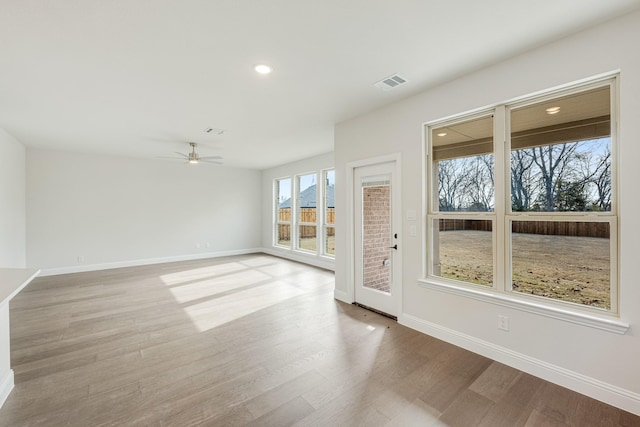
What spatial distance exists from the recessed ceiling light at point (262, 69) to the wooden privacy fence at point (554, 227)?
2466 mm

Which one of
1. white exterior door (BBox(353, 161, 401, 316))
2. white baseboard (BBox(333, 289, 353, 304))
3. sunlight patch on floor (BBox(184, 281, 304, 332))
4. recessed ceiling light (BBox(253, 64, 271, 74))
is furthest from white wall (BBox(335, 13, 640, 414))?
sunlight patch on floor (BBox(184, 281, 304, 332))

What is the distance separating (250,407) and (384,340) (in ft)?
4.99

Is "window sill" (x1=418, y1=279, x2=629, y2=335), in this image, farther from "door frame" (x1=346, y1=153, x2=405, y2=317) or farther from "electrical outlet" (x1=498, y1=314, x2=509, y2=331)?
"door frame" (x1=346, y1=153, x2=405, y2=317)

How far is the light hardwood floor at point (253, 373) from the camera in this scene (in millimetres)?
1880

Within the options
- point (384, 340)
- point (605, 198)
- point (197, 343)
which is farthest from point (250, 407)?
point (605, 198)

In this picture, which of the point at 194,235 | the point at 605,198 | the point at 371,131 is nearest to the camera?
the point at 605,198

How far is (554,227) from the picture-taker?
2342mm

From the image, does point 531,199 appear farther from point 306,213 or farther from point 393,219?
point 306,213

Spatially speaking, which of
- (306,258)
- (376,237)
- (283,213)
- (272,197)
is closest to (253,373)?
(376,237)

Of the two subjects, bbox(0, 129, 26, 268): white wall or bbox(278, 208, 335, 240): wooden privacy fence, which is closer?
bbox(0, 129, 26, 268): white wall

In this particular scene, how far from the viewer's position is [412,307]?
322 cm

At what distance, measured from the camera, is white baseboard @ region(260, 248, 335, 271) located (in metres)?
6.47

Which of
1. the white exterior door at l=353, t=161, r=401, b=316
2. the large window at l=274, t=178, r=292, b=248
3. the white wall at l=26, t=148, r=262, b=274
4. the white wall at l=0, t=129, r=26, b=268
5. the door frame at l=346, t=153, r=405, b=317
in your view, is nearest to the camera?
the door frame at l=346, t=153, r=405, b=317

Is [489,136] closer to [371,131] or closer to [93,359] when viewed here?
[371,131]
